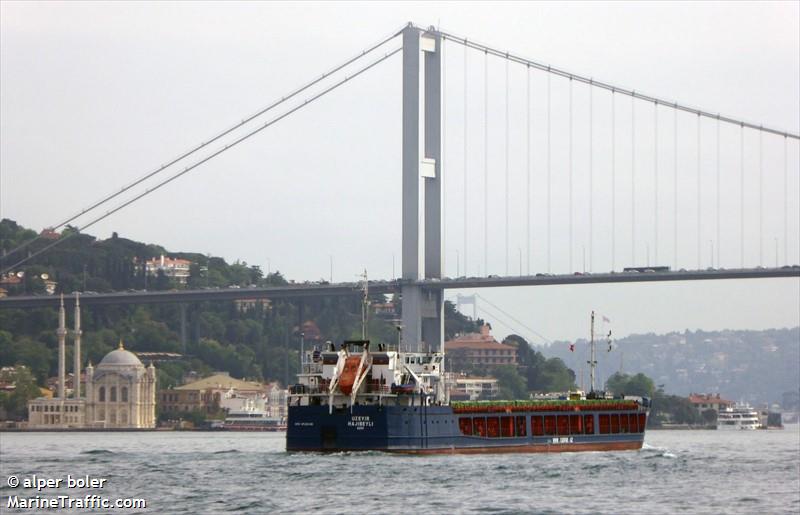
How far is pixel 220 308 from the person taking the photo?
181875 mm

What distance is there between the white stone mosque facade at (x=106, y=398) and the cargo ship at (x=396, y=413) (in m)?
81.1

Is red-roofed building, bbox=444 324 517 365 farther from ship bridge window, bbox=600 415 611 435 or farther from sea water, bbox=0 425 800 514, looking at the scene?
sea water, bbox=0 425 800 514

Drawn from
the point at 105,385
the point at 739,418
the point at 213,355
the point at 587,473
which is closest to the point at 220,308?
the point at 213,355

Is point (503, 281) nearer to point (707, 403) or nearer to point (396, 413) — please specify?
point (396, 413)

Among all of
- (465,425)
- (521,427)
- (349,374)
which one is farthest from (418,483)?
(521,427)

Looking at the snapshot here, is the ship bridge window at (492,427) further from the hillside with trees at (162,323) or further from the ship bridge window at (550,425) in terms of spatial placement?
the hillside with trees at (162,323)

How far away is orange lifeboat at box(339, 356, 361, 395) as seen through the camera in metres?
64.1

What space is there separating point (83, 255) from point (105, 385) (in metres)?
34.9

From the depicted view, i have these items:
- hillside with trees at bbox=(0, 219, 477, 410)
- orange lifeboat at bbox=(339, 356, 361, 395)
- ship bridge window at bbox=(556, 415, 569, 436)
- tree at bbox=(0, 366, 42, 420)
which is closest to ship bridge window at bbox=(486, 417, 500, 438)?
ship bridge window at bbox=(556, 415, 569, 436)

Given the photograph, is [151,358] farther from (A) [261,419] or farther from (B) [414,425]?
(B) [414,425]

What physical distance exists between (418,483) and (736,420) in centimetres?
Result: 12166

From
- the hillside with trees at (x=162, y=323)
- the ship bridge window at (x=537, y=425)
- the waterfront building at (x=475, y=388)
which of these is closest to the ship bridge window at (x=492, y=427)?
the ship bridge window at (x=537, y=425)

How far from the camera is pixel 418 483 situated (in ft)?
170

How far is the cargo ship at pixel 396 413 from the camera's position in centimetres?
6303
